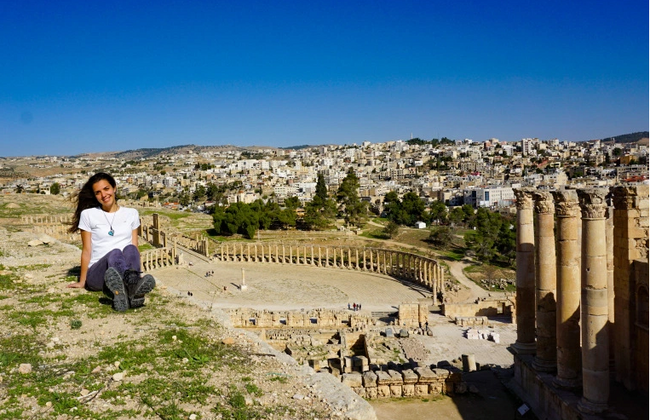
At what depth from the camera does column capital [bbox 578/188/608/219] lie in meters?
10.1

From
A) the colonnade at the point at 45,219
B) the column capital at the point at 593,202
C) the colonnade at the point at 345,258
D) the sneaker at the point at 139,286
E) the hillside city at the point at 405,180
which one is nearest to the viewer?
the sneaker at the point at 139,286

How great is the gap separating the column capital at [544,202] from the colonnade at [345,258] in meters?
23.7

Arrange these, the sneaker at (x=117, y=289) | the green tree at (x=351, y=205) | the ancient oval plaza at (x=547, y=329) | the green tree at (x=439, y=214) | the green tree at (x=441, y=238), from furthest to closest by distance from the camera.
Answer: the green tree at (x=439, y=214) < the green tree at (x=351, y=205) < the green tree at (x=441, y=238) < the ancient oval plaza at (x=547, y=329) < the sneaker at (x=117, y=289)

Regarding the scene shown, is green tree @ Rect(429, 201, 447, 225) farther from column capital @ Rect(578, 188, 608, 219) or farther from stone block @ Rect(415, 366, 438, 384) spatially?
column capital @ Rect(578, 188, 608, 219)

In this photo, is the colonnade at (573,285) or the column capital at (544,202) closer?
the colonnade at (573,285)

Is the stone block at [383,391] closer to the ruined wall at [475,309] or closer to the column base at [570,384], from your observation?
the column base at [570,384]

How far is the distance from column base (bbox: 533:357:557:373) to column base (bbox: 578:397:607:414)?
1.86 meters

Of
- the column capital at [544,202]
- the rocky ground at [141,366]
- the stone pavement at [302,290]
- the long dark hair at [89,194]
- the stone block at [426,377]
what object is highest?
the long dark hair at [89,194]

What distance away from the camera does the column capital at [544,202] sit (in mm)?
12195

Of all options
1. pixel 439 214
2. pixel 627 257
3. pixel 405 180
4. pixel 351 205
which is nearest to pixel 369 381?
pixel 627 257

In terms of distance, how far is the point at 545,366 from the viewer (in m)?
12.4

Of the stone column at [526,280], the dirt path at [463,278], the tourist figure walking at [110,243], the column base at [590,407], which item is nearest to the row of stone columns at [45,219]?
the dirt path at [463,278]

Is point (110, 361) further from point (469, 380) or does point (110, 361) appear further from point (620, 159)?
point (620, 159)

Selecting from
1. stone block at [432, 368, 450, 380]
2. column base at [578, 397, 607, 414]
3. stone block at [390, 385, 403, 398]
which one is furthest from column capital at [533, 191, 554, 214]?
stone block at [390, 385, 403, 398]
